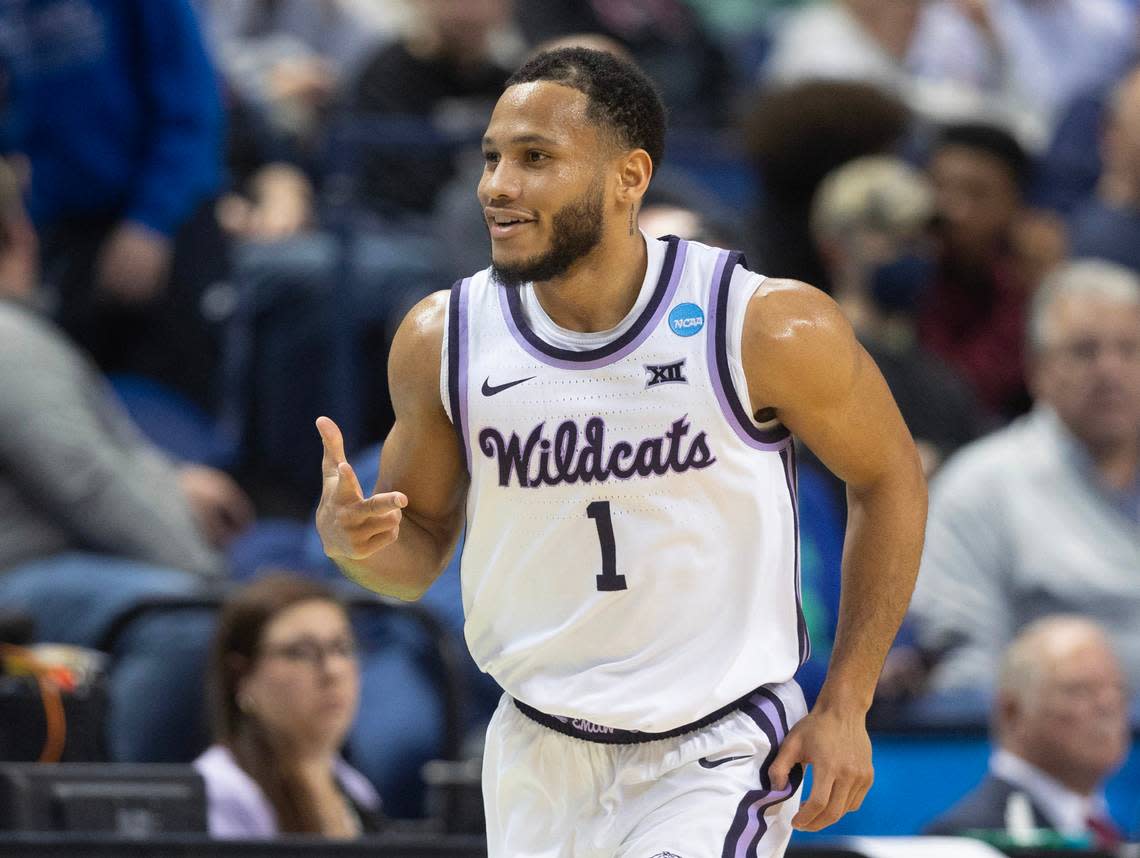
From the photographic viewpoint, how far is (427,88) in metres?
8.59

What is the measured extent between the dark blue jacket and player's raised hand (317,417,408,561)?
440 centimetres

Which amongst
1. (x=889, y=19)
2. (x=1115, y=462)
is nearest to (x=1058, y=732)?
(x=1115, y=462)

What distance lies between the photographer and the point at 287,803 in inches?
215

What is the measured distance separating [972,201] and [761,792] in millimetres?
5645

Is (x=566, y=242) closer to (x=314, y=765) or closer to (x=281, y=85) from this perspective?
(x=314, y=765)

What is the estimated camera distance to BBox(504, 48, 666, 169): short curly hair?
3490mm

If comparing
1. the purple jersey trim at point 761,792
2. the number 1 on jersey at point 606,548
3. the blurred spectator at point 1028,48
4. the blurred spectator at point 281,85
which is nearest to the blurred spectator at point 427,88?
the blurred spectator at point 281,85

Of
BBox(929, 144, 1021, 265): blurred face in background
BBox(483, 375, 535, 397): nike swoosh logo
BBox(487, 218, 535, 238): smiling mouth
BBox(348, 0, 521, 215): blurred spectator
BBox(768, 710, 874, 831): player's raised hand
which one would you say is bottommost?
BBox(768, 710, 874, 831): player's raised hand

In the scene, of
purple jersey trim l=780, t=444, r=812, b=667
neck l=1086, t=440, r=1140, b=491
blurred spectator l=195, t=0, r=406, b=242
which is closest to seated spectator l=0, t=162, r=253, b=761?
blurred spectator l=195, t=0, r=406, b=242

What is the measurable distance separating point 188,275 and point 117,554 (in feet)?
5.76

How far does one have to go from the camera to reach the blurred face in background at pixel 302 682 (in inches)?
218

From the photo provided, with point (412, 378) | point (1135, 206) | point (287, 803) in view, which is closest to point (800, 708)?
point (412, 378)

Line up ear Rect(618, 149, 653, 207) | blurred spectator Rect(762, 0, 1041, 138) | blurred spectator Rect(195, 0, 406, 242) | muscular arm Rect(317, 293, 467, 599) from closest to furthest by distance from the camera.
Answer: ear Rect(618, 149, 653, 207)
muscular arm Rect(317, 293, 467, 599)
blurred spectator Rect(195, 0, 406, 242)
blurred spectator Rect(762, 0, 1041, 138)

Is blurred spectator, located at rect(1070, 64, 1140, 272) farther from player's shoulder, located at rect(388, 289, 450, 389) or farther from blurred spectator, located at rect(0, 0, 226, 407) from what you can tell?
player's shoulder, located at rect(388, 289, 450, 389)
